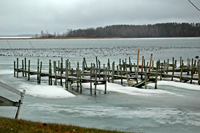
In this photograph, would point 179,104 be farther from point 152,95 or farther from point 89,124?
point 89,124

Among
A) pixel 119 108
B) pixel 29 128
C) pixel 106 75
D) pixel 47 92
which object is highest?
pixel 106 75

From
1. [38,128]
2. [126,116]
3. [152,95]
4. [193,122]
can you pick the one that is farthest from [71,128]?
[152,95]

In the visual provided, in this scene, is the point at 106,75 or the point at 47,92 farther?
the point at 106,75

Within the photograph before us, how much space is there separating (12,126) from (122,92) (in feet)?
48.3

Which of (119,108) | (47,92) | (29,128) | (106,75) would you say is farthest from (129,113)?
(47,92)

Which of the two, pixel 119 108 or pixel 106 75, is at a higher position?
pixel 106 75

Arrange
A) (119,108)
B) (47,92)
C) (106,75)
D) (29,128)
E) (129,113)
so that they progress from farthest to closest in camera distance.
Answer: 1. (106,75)
2. (47,92)
3. (119,108)
4. (129,113)
5. (29,128)

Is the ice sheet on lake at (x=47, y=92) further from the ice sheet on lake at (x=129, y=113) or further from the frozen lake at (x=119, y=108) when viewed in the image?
the ice sheet on lake at (x=129, y=113)

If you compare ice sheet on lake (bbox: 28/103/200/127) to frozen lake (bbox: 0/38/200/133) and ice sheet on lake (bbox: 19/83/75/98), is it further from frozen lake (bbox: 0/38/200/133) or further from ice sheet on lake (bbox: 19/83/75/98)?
ice sheet on lake (bbox: 19/83/75/98)

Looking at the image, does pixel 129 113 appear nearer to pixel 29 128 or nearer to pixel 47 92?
pixel 29 128

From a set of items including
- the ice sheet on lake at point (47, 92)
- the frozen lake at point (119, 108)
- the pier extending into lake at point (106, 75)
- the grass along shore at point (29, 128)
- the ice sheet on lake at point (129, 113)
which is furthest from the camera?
the pier extending into lake at point (106, 75)

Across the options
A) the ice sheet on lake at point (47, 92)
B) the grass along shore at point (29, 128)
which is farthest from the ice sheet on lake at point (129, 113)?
the grass along shore at point (29, 128)

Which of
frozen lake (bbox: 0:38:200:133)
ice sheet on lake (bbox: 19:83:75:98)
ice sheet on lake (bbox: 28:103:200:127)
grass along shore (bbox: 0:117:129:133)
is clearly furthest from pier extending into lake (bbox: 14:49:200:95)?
grass along shore (bbox: 0:117:129:133)

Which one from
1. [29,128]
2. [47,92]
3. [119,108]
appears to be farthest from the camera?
[47,92]
